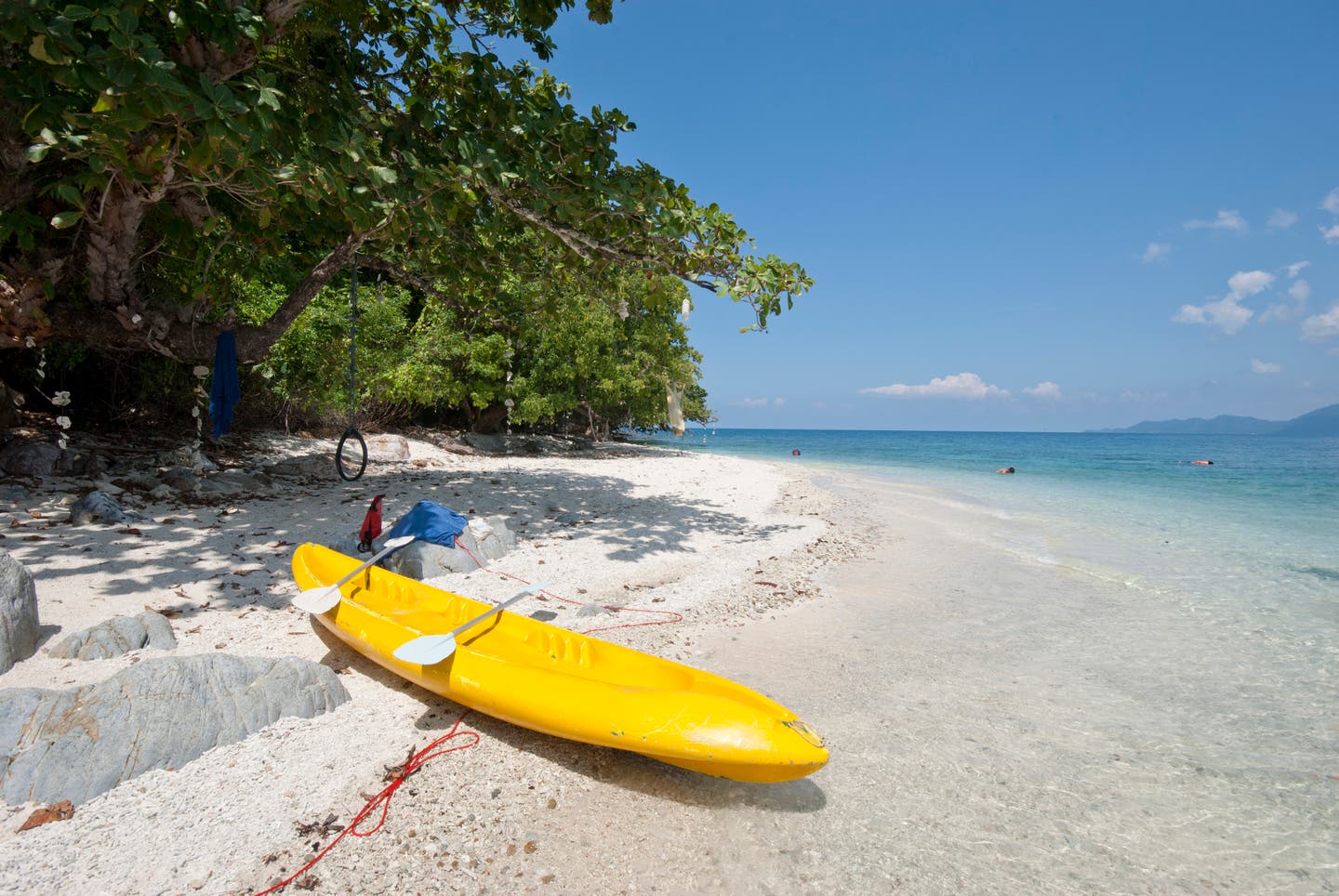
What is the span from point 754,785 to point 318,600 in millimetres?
3050

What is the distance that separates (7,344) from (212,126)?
228 inches

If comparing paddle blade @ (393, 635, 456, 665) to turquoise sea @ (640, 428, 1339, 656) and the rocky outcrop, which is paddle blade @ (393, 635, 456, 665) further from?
turquoise sea @ (640, 428, 1339, 656)

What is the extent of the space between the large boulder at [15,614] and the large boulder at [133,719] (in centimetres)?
122

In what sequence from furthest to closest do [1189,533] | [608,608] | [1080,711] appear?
[1189,533] → [608,608] → [1080,711]

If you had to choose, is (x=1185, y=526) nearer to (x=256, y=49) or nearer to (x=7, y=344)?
(x=256, y=49)

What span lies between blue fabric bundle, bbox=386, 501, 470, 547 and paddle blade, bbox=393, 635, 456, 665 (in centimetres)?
279

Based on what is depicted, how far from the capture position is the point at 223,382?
8.05m

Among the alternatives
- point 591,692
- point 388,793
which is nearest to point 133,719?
point 388,793

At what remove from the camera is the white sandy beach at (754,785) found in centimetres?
233

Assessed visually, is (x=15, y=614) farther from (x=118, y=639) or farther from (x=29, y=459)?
(x=29, y=459)

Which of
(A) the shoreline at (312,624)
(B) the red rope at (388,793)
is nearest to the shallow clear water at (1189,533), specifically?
(A) the shoreline at (312,624)

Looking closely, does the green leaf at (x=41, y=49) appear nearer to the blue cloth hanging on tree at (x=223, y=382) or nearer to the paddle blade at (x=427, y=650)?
the paddle blade at (x=427, y=650)

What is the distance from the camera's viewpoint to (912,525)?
10.5 meters

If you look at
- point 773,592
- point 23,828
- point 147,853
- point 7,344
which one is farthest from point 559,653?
point 7,344
